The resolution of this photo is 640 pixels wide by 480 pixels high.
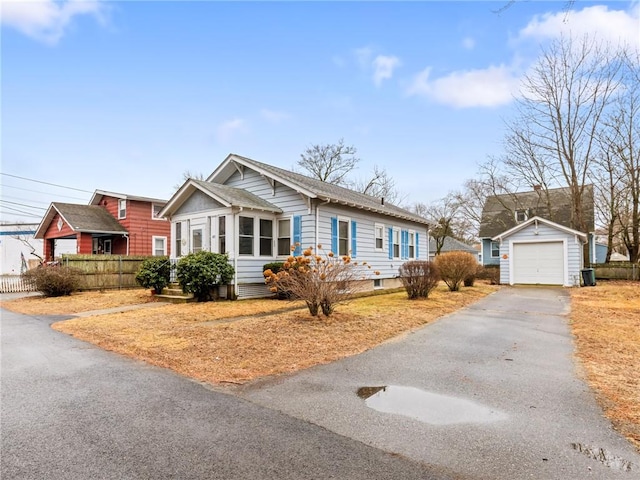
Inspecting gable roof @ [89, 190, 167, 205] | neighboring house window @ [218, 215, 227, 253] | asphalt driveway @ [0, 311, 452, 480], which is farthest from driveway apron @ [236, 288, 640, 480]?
gable roof @ [89, 190, 167, 205]

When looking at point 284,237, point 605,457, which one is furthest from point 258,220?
point 605,457

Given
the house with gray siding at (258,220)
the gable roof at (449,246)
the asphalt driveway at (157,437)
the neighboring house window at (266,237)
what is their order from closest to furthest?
the asphalt driveway at (157,437) → the house with gray siding at (258,220) → the neighboring house window at (266,237) → the gable roof at (449,246)

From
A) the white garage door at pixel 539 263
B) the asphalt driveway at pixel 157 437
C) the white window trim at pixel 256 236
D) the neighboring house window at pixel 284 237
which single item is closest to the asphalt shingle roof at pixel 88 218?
the white window trim at pixel 256 236

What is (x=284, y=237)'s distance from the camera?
46.8ft

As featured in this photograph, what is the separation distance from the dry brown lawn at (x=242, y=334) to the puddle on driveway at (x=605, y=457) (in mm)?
3301

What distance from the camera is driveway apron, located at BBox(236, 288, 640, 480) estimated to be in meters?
2.90

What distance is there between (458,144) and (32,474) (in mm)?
21691

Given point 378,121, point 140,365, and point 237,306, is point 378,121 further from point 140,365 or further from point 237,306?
point 140,365

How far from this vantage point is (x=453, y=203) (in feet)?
129

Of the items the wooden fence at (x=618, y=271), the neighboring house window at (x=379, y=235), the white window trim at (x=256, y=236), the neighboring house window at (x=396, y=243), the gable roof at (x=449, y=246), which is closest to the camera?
the white window trim at (x=256, y=236)

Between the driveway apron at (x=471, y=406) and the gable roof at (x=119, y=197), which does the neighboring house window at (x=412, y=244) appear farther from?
the gable roof at (x=119, y=197)

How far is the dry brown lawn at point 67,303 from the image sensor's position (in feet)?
37.7

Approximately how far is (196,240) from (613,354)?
1247 centimetres

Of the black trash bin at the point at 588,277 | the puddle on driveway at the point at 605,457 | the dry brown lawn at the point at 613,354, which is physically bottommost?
the dry brown lawn at the point at 613,354
